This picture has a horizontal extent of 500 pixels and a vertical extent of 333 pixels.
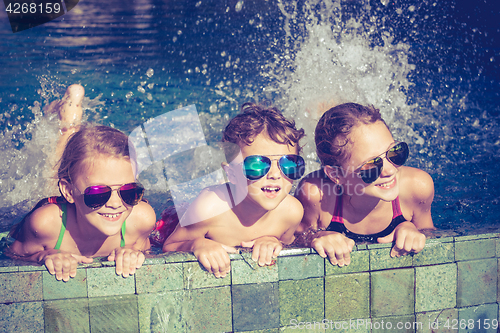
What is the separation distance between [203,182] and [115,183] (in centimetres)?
341

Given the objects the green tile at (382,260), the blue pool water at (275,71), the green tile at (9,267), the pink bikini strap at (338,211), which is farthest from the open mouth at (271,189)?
the blue pool water at (275,71)

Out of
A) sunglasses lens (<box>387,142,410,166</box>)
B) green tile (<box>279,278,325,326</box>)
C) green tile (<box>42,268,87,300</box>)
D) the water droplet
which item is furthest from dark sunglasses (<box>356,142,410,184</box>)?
the water droplet

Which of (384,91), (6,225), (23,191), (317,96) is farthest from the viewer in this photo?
(384,91)

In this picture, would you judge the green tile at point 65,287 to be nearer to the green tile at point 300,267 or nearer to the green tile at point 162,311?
the green tile at point 162,311

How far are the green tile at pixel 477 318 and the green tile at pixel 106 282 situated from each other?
217 cm

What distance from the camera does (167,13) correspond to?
12.1m

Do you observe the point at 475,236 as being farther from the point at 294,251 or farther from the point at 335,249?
the point at 294,251

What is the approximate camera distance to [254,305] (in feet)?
7.52

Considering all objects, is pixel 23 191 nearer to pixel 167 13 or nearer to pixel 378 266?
pixel 378 266

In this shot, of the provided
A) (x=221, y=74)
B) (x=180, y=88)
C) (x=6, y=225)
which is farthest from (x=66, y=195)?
(x=221, y=74)

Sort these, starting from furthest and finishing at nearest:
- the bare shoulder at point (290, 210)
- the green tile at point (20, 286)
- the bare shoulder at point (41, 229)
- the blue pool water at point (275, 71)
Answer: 1. the blue pool water at point (275, 71)
2. the bare shoulder at point (290, 210)
3. the bare shoulder at point (41, 229)
4. the green tile at point (20, 286)

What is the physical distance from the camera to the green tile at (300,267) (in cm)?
231

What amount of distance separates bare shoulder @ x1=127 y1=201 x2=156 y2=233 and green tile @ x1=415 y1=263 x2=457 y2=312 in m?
1.88

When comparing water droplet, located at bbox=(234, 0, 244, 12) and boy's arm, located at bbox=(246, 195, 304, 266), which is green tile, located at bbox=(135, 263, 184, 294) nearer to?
boy's arm, located at bbox=(246, 195, 304, 266)
